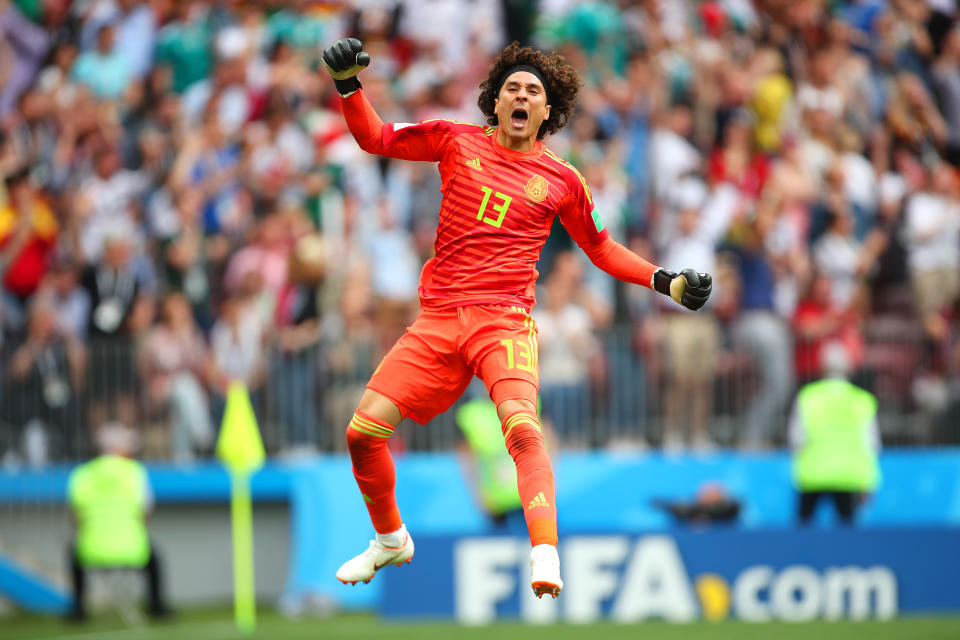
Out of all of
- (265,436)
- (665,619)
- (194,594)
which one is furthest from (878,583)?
(194,594)

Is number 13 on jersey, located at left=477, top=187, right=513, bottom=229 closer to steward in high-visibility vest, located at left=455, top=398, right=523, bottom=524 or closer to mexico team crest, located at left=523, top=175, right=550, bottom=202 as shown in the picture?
mexico team crest, located at left=523, top=175, right=550, bottom=202

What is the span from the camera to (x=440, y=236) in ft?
25.4

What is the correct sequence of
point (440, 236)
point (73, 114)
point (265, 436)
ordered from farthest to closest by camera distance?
point (73, 114), point (265, 436), point (440, 236)

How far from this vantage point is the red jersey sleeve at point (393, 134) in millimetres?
7508

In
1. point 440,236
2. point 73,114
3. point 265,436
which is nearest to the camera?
point 440,236

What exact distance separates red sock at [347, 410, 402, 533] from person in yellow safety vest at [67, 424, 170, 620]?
8.16m

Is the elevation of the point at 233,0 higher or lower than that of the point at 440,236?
higher

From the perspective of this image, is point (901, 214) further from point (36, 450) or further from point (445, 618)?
point (36, 450)

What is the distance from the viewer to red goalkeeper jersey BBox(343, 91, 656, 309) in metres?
7.58

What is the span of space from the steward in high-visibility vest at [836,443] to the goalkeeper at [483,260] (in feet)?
Answer: 23.7

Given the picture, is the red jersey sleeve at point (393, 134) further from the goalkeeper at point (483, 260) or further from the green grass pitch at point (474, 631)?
the green grass pitch at point (474, 631)

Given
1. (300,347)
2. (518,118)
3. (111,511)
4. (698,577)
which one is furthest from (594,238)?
(111,511)

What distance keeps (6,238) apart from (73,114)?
1.92 meters

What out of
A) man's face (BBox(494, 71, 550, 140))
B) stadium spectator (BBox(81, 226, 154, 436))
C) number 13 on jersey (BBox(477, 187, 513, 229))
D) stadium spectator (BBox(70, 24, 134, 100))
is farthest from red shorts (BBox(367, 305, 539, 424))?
stadium spectator (BBox(70, 24, 134, 100))
